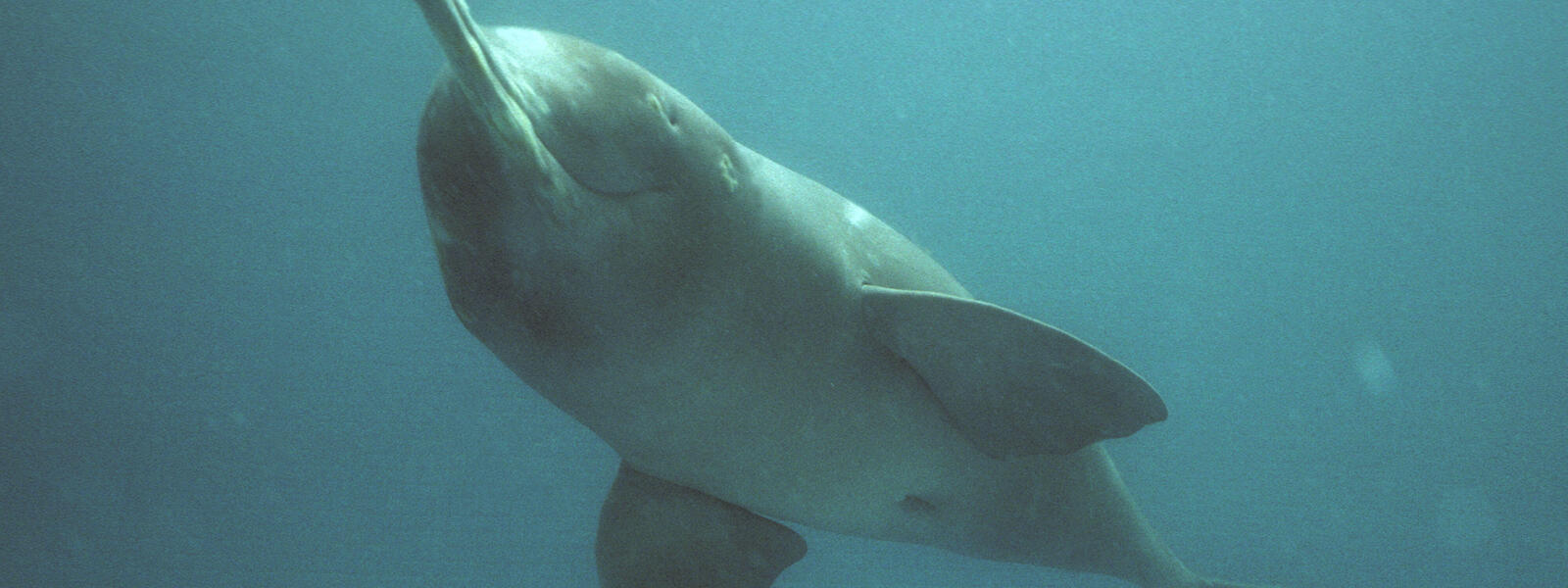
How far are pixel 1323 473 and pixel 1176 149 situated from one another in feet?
48.5

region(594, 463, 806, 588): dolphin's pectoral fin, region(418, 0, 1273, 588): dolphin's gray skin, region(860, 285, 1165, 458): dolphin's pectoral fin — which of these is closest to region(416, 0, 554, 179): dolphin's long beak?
region(418, 0, 1273, 588): dolphin's gray skin

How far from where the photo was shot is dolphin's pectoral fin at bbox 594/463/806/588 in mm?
4312

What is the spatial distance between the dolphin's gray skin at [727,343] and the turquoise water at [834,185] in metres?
11.6

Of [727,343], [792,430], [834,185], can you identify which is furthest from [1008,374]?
[834,185]

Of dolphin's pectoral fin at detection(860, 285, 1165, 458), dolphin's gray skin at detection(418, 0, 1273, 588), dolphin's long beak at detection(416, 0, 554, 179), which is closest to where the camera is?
dolphin's long beak at detection(416, 0, 554, 179)

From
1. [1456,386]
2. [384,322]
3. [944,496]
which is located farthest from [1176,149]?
[944,496]

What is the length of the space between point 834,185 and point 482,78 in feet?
97.4

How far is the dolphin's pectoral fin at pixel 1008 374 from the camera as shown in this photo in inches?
135

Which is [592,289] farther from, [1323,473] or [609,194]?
[1323,473]

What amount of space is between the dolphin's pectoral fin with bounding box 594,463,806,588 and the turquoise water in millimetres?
11538

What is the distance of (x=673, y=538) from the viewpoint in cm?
432

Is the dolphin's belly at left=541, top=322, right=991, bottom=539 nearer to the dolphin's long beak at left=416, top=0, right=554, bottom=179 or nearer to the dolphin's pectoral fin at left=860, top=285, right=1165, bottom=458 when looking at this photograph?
the dolphin's pectoral fin at left=860, top=285, right=1165, bottom=458

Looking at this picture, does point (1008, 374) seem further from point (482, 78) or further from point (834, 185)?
point (834, 185)

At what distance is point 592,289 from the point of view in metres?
2.73
